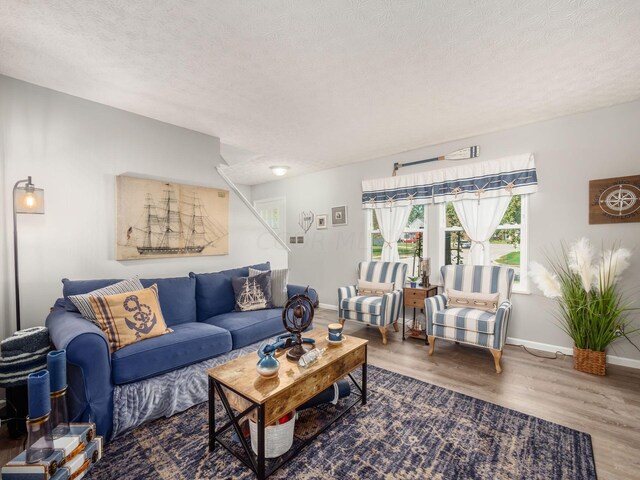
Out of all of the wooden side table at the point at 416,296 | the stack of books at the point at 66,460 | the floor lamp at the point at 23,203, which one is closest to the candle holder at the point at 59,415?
the stack of books at the point at 66,460

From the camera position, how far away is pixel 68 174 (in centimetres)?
258

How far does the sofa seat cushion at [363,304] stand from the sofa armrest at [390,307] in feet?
0.22

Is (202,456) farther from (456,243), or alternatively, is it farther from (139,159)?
(456,243)

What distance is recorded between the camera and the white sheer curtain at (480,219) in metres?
3.56

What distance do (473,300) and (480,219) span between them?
1.03 metres

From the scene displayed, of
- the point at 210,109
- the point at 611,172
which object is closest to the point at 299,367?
the point at 210,109

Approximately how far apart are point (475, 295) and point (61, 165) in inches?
169

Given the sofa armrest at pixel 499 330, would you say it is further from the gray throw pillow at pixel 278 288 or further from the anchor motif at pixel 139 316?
the anchor motif at pixel 139 316

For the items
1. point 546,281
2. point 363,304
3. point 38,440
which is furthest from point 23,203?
point 546,281

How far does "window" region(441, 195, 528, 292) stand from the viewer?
Result: 3459mm

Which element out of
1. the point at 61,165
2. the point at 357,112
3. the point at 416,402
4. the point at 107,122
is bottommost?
the point at 416,402

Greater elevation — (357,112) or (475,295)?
(357,112)

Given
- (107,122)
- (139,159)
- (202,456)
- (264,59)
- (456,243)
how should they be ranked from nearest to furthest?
(202,456), (264,59), (107,122), (139,159), (456,243)

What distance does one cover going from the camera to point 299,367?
1.76 metres
